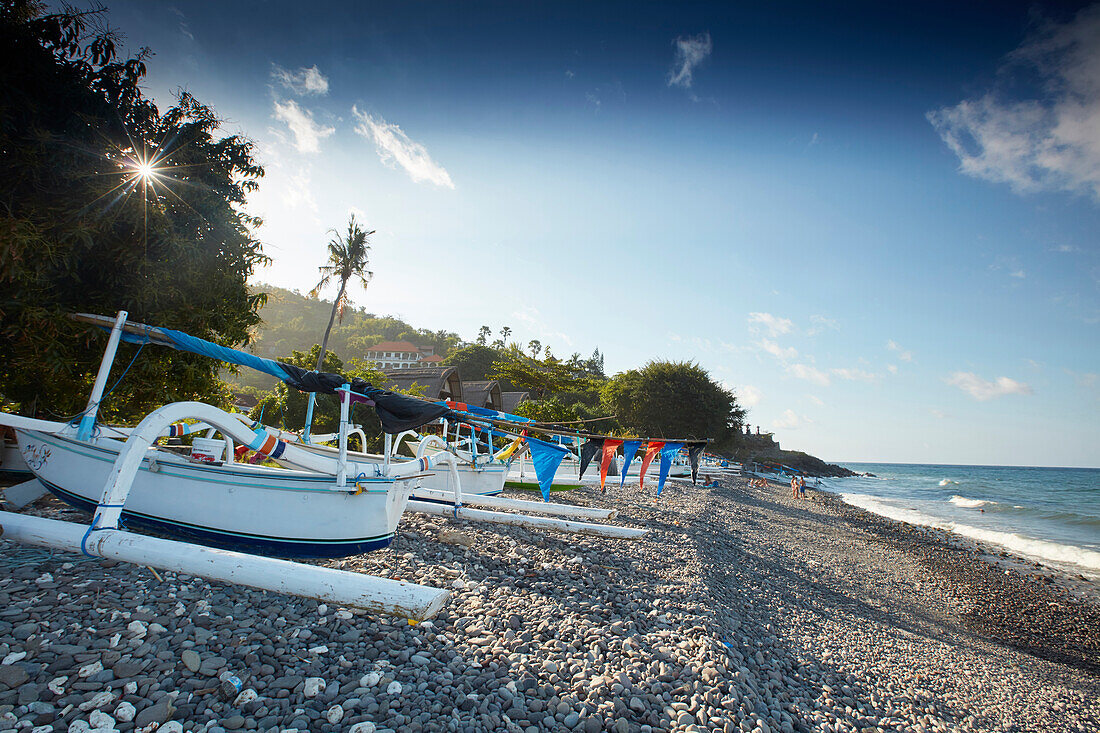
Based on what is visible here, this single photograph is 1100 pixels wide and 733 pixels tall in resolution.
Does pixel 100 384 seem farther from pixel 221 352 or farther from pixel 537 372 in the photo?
pixel 537 372

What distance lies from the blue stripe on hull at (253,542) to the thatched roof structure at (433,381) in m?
23.9

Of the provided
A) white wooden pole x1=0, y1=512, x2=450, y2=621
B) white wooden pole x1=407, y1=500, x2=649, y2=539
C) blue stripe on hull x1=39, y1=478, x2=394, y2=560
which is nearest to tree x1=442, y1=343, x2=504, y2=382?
white wooden pole x1=407, y1=500, x2=649, y2=539

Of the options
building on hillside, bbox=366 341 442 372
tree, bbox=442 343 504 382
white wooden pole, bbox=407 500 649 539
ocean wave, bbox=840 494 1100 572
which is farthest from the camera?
building on hillside, bbox=366 341 442 372

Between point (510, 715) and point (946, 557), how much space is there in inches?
861

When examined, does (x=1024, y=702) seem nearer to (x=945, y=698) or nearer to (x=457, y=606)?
(x=945, y=698)

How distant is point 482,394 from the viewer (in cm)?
3625

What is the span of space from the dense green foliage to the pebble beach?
3.35 meters

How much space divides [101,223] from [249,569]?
8.11m

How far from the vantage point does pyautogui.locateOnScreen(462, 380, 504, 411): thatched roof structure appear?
36.0 metres

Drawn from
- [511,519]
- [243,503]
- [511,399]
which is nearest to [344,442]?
[243,503]

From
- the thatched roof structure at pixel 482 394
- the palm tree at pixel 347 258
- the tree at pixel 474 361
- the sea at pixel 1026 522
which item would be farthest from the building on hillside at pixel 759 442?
the palm tree at pixel 347 258

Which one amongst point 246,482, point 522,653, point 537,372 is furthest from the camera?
point 537,372

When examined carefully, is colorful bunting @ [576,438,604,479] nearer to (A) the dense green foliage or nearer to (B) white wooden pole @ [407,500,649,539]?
(B) white wooden pole @ [407,500,649,539]

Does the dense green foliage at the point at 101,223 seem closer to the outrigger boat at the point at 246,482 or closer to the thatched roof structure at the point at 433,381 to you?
the outrigger boat at the point at 246,482
